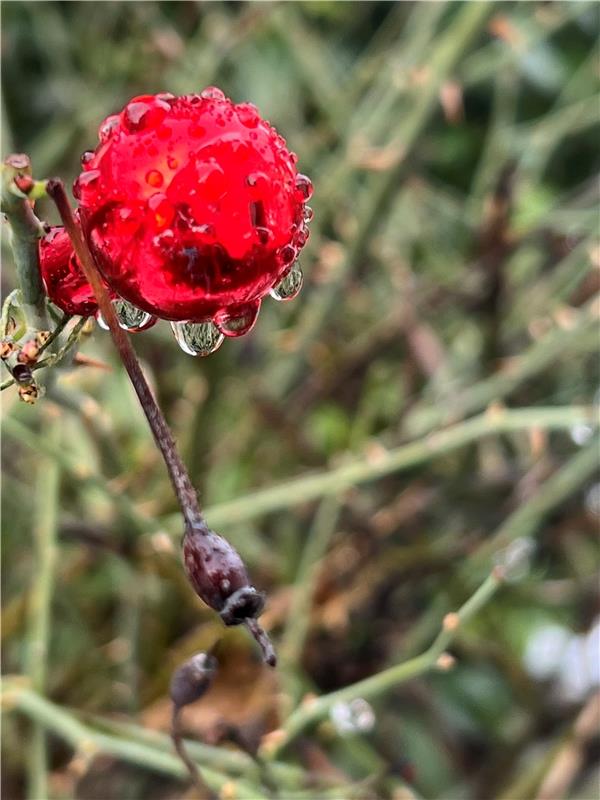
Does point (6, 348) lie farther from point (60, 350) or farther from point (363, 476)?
point (363, 476)

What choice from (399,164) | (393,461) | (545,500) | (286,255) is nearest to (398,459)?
(393,461)

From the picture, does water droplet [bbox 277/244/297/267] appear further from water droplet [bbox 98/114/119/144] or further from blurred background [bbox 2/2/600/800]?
blurred background [bbox 2/2/600/800]

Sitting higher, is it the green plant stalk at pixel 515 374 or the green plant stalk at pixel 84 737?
the green plant stalk at pixel 515 374

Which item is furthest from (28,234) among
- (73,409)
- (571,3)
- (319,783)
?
(571,3)

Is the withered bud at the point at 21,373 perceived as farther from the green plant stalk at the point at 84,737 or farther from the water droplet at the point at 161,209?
the green plant stalk at the point at 84,737

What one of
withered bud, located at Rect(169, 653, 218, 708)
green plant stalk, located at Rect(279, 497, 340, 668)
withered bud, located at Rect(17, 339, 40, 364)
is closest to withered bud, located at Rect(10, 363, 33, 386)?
withered bud, located at Rect(17, 339, 40, 364)

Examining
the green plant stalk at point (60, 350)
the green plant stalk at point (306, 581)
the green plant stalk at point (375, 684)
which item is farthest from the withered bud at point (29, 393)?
the green plant stalk at point (306, 581)
